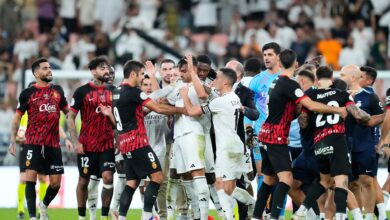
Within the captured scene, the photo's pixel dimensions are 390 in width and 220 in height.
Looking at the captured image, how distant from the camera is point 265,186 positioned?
611 inches

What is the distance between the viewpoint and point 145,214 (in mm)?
15680

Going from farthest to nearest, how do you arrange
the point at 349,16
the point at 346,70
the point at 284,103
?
1. the point at 349,16
2. the point at 346,70
3. the point at 284,103

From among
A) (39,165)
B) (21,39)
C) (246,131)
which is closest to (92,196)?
(39,165)

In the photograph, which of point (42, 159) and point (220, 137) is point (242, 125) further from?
point (42, 159)

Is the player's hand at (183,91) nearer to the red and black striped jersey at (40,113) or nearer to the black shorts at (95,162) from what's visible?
the black shorts at (95,162)

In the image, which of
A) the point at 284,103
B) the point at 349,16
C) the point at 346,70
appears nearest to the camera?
the point at 284,103

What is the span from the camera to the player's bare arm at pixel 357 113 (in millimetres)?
15555

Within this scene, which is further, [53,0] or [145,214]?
[53,0]

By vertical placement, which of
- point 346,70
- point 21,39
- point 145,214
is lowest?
point 145,214

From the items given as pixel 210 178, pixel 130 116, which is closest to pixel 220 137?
pixel 210 178

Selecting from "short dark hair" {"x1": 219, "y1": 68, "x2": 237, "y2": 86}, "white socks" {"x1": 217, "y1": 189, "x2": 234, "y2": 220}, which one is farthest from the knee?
"short dark hair" {"x1": 219, "y1": 68, "x2": 237, "y2": 86}

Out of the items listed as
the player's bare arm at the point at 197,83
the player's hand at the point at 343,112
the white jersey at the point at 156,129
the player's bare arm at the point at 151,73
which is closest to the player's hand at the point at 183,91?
the player's bare arm at the point at 197,83

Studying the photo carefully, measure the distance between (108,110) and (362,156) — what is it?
3947 mm

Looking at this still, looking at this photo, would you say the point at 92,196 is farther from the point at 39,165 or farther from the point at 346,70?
the point at 346,70
